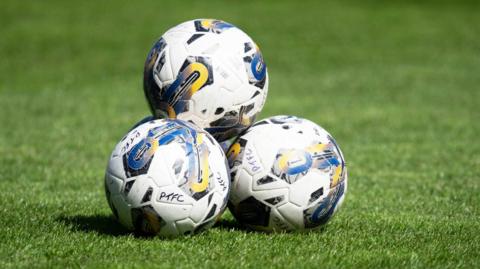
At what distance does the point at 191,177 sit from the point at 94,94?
14362mm

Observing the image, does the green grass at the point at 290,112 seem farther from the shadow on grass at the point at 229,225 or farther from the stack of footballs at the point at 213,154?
the stack of footballs at the point at 213,154

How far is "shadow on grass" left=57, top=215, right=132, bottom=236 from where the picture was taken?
741 centimetres

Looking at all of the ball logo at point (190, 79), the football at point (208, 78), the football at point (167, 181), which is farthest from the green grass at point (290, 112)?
the ball logo at point (190, 79)

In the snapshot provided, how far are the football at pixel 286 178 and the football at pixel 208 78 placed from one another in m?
0.32

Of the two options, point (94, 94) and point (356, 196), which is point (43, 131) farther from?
point (356, 196)

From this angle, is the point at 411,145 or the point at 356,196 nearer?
the point at 356,196

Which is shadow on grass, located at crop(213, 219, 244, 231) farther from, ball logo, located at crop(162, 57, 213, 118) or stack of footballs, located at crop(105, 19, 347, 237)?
ball logo, located at crop(162, 57, 213, 118)

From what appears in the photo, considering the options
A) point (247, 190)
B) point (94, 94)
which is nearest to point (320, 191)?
point (247, 190)

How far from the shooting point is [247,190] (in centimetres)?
737

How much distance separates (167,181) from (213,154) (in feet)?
1.65

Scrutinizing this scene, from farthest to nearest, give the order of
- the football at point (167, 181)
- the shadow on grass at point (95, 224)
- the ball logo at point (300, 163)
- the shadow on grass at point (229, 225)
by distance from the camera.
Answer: the shadow on grass at point (229, 225)
the shadow on grass at point (95, 224)
the ball logo at point (300, 163)
the football at point (167, 181)

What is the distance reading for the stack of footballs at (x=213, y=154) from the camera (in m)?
6.83

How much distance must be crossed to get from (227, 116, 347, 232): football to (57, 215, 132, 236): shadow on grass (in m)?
1.12

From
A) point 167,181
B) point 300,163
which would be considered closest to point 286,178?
point 300,163
